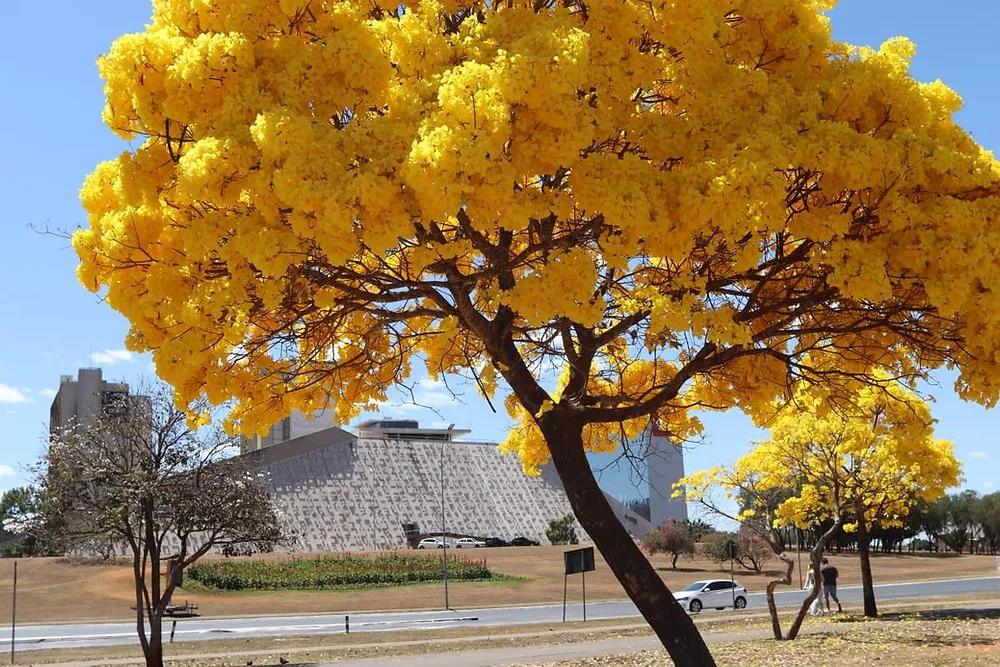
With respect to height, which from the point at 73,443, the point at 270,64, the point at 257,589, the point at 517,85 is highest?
the point at 270,64

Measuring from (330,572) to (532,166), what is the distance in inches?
1948

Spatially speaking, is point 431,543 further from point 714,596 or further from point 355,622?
point 714,596

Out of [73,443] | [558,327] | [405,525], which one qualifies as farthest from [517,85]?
[405,525]

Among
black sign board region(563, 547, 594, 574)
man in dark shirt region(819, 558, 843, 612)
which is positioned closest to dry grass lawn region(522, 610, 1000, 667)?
black sign board region(563, 547, 594, 574)

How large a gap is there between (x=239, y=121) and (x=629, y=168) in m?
→ 3.04

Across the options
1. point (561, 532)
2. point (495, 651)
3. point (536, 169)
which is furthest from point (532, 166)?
point (561, 532)

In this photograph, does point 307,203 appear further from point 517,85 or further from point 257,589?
point 257,589

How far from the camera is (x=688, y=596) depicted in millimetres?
35344

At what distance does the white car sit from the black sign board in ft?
37.5

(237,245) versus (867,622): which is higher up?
(237,245)

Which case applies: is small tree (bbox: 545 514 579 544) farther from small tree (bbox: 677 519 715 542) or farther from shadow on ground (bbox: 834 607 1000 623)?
shadow on ground (bbox: 834 607 1000 623)

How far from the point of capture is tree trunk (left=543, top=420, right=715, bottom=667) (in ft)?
32.4

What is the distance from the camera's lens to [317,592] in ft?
160

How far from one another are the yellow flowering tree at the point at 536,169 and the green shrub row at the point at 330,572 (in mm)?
42831
